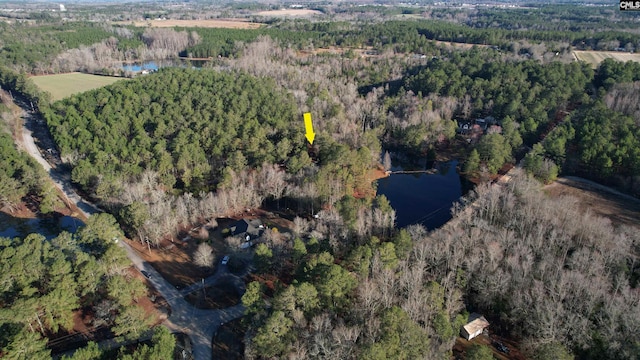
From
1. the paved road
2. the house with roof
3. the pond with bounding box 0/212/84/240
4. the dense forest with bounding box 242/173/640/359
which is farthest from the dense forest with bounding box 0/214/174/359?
the house with roof

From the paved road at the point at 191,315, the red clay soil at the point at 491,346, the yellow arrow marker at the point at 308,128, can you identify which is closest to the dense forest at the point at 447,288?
the red clay soil at the point at 491,346

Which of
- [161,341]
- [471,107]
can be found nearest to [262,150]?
[161,341]

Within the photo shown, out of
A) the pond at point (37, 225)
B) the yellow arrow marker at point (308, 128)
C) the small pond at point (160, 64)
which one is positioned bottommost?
the pond at point (37, 225)

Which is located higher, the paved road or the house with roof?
the house with roof

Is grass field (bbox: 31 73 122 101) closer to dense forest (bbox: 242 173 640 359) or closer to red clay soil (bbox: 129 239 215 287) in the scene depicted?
red clay soil (bbox: 129 239 215 287)

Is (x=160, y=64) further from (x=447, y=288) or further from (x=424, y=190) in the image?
(x=447, y=288)

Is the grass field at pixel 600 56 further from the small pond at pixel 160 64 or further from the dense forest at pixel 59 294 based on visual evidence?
the dense forest at pixel 59 294
